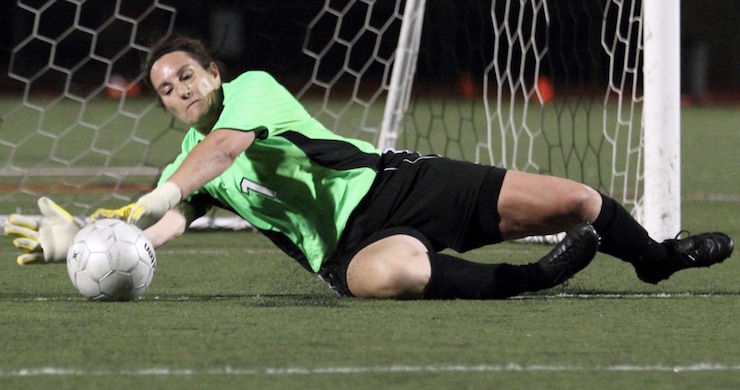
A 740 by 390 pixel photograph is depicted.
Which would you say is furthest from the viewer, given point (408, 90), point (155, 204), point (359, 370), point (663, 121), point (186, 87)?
point (408, 90)

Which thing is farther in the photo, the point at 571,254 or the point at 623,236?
the point at 623,236

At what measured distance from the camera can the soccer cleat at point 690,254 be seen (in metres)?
4.44

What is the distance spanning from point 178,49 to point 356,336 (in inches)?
51.2

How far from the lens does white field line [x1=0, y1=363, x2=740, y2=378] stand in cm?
305

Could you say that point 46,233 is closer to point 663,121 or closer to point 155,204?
point 155,204

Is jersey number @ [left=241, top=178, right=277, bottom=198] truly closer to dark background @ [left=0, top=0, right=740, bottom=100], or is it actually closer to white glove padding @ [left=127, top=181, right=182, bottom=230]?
white glove padding @ [left=127, top=181, right=182, bottom=230]

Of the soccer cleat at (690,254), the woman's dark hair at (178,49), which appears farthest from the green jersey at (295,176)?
the soccer cleat at (690,254)

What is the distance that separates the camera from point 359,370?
3084 millimetres

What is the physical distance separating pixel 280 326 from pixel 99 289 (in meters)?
0.73

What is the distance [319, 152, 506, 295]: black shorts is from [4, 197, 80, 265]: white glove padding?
2.74 feet

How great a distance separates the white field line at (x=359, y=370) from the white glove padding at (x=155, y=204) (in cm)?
88

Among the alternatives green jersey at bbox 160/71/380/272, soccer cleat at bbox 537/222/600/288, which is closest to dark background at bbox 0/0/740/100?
green jersey at bbox 160/71/380/272

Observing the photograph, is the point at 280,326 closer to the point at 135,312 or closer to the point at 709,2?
the point at 135,312

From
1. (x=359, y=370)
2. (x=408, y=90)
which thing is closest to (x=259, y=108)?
(x=359, y=370)
